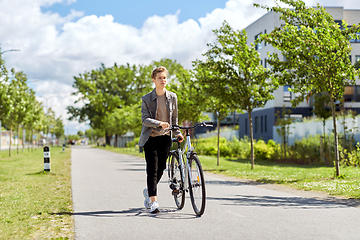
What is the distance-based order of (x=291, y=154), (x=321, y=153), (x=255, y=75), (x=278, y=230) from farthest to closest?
1. (x=291, y=154)
2. (x=321, y=153)
3. (x=255, y=75)
4. (x=278, y=230)

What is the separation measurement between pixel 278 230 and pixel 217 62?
1247cm

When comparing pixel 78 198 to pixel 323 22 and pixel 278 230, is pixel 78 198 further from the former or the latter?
pixel 323 22

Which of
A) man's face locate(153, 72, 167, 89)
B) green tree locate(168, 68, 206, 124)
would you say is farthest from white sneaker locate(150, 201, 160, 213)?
green tree locate(168, 68, 206, 124)

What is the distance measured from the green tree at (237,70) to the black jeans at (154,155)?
35.2ft

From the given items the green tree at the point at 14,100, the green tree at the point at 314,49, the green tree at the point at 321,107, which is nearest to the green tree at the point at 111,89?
the green tree at the point at 14,100

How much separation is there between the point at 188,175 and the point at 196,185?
23cm

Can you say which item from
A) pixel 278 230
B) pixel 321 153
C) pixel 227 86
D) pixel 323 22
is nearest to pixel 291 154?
pixel 321 153

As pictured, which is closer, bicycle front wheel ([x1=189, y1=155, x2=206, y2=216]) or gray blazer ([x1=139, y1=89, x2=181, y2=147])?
bicycle front wheel ([x1=189, y1=155, x2=206, y2=216])

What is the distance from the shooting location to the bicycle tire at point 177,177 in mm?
6926

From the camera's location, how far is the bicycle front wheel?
20.8 ft

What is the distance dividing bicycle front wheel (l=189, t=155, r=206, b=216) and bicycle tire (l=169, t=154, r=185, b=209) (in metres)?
0.31

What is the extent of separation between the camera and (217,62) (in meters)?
17.5

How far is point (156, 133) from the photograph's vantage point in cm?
680

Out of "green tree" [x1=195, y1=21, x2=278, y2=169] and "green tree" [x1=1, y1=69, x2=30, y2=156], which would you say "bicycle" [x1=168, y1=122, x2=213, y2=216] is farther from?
"green tree" [x1=1, y1=69, x2=30, y2=156]
